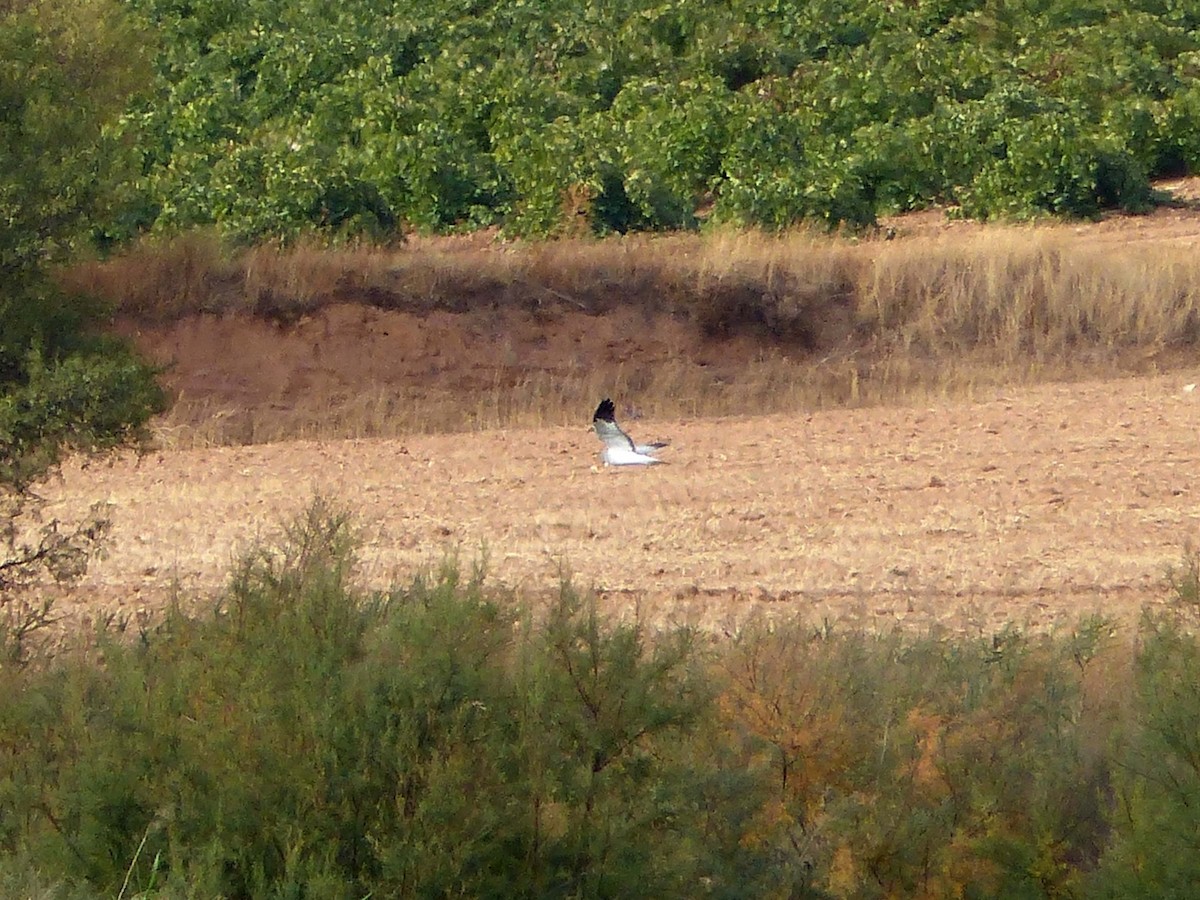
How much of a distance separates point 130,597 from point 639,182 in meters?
13.0

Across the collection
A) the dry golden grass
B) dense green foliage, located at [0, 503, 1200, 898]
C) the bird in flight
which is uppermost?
dense green foliage, located at [0, 503, 1200, 898]

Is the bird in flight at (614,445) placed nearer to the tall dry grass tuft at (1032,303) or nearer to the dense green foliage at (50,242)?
the dense green foliage at (50,242)

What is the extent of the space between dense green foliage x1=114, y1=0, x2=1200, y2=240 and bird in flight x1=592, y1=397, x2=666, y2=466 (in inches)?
290

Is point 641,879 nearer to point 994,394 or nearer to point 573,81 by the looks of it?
point 994,394

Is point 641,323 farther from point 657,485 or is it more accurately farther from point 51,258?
point 51,258

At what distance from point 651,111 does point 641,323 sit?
7.77 m

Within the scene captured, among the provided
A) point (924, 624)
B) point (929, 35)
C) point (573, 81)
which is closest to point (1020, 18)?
point (929, 35)

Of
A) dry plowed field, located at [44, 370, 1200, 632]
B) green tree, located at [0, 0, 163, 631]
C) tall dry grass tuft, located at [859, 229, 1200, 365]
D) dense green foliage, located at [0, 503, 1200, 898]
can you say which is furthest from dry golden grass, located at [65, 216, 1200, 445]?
dense green foliage, located at [0, 503, 1200, 898]

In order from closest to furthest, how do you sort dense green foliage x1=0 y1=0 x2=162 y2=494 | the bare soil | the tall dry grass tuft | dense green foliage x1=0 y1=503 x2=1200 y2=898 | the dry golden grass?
dense green foliage x1=0 y1=503 x2=1200 y2=898 < dense green foliage x1=0 y1=0 x2=162 y2=494 < the bare soil < the dry golden grass < the tall dry grass tuft

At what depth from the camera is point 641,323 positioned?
20156 mm

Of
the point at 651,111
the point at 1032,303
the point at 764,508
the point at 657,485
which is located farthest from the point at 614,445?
the point at 651,111

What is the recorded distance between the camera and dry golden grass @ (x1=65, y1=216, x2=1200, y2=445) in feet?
62.4

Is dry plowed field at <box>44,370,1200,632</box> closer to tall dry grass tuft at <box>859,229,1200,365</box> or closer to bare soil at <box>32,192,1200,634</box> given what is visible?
bare soil at <box>32,192,1200,634</box>

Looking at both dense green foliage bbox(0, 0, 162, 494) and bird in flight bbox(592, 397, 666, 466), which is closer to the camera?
dense green foliage bbox(0, 0, 162, 494)
